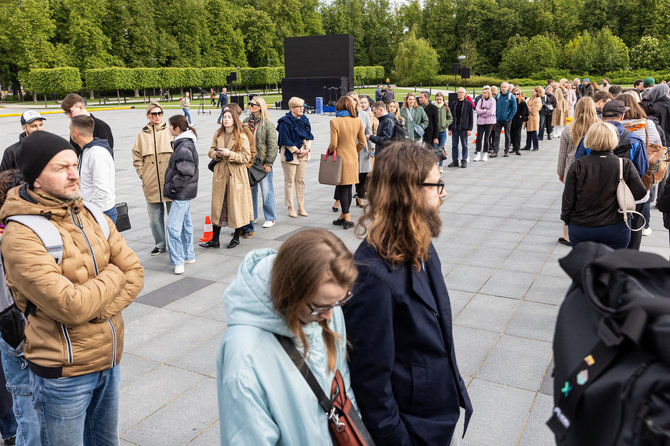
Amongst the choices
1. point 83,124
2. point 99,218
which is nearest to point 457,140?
point 83,124

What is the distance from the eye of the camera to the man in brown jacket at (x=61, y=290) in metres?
2.49

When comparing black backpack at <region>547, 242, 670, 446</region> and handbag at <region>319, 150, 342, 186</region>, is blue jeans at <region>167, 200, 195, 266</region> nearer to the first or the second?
handbag at <region>319, 150, 342, 186</region>

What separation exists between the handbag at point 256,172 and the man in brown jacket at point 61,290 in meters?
5.78

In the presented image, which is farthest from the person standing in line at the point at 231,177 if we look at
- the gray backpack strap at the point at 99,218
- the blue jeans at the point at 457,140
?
the blue jeans at the point at 457,140

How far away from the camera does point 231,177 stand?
782cm

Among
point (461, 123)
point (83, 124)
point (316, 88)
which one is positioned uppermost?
point (316, 88)

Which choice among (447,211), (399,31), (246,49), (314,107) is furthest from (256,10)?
(447,211)

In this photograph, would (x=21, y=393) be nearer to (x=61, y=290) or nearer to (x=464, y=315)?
(x=61, y=290)

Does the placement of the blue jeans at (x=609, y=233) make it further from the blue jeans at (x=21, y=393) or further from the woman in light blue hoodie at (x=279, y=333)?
the blue jeans at (x=21, y=393)

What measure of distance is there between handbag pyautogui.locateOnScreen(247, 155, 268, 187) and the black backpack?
7.52 meters

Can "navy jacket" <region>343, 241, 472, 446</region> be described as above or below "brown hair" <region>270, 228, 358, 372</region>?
below

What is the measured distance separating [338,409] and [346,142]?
7.20 m

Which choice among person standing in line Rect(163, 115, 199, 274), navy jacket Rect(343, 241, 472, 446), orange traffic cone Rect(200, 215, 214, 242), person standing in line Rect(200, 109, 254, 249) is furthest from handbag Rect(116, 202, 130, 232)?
navy jacket Rect(343, 241, 472, 446)

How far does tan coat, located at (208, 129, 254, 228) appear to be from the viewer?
7809mm
